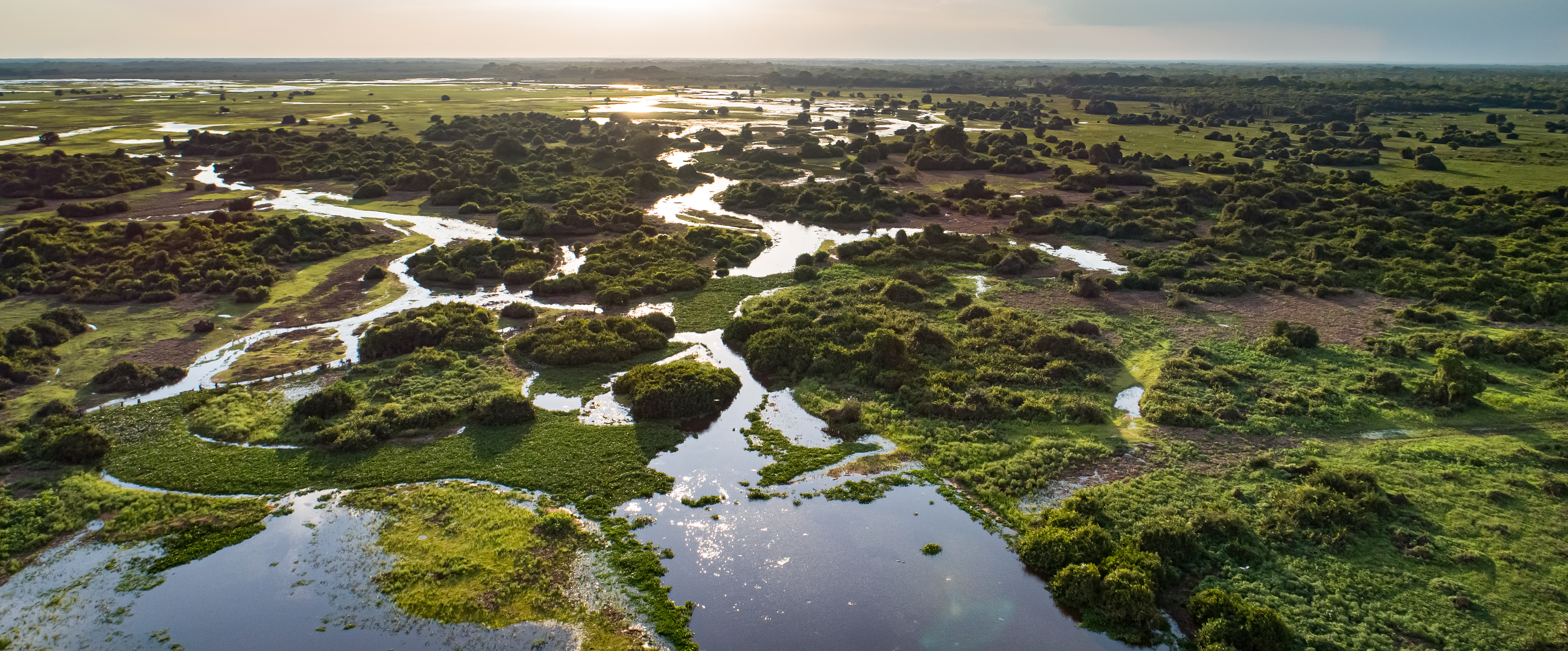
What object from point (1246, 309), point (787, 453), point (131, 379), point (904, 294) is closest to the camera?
point (787, 453)

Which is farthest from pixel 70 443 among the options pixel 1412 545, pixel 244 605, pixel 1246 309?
pixel 1246 309

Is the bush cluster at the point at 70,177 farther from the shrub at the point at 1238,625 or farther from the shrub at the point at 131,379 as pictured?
the shrub at the point at 1238,625

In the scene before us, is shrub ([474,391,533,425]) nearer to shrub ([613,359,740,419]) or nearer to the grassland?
shrub ([613,359,740,419])

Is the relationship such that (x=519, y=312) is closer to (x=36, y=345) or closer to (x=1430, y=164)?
(x=36, y=345)

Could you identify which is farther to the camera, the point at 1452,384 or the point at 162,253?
the point at 162,253

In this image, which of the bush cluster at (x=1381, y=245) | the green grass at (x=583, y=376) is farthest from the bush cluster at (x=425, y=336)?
the bush cluster at (x=1381, y=245)

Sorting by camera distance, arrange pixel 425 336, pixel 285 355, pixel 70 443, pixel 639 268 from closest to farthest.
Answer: pixel 70 443, pixel 285 355, pixel 425 336, pixel 639 268

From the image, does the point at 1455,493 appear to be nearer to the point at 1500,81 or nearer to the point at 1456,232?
the point at 1456,232
